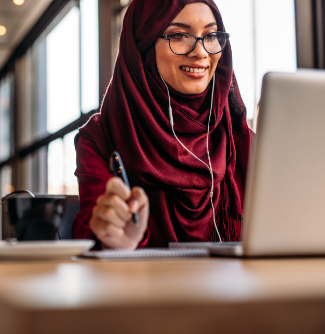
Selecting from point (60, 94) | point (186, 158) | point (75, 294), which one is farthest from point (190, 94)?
point (60, 94)

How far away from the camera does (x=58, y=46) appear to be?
4.24 metres

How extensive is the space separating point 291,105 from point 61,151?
369 cm

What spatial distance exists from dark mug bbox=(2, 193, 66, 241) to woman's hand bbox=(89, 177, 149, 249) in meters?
0.08

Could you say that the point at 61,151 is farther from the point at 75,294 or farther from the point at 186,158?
the point at 75,294

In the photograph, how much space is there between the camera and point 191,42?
1.58 meters

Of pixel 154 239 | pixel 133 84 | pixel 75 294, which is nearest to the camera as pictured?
pixel 75 294

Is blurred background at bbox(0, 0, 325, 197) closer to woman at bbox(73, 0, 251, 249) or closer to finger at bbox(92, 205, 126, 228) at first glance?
woman at bbox(73, 0, 251, 249)

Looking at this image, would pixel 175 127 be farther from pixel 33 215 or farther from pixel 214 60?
pixel 33 215

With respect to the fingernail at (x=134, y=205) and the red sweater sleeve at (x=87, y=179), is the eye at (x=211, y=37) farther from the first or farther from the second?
the fingernail at (x=134, y=205)

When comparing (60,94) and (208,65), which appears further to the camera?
(60,94)

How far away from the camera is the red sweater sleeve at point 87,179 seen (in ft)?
3.94

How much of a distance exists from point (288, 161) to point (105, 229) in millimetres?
343

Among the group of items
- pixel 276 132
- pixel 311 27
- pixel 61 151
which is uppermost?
pixel 311 27

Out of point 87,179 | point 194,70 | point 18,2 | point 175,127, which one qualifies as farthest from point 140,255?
A: point 18,2
